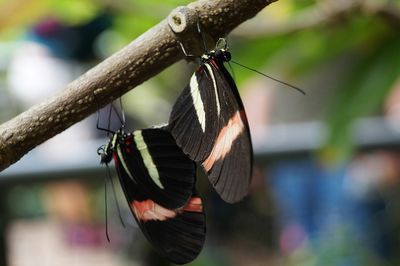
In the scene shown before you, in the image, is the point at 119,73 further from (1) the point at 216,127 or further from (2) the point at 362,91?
(2) the point at 362,91

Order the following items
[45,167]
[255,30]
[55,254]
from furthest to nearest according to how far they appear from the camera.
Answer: [55,254], [45,167], [255,30]

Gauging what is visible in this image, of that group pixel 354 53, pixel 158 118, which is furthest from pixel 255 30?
pixel 158 118

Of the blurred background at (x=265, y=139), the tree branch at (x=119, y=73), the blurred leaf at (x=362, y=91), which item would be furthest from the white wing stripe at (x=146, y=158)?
the blurred leaf at (x=362, y=91)

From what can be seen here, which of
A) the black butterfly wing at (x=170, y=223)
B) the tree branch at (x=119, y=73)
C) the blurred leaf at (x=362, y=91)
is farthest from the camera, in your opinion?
the blurred leaf at (x=362, y=91)

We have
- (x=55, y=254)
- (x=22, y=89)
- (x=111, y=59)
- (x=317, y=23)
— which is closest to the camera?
(x=111, y=59)

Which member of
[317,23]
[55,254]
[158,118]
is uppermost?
[158,118]

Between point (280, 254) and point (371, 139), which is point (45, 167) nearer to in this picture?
point (371, 139)

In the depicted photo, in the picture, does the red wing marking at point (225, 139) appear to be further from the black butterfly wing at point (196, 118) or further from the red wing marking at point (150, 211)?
the red wing marking at point (150, 211)
